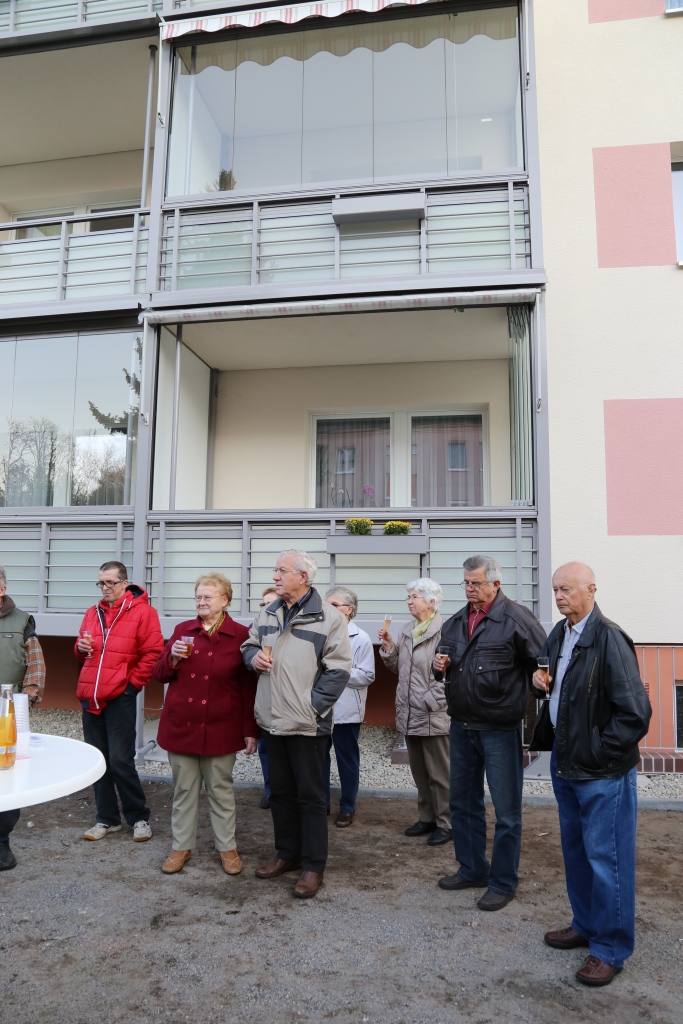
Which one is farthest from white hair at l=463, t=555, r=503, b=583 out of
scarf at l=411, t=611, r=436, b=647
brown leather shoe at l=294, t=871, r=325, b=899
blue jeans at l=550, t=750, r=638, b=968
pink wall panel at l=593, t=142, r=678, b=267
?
pink wall panel at l=593, t=142, r=678, b=267

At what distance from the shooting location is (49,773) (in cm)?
273

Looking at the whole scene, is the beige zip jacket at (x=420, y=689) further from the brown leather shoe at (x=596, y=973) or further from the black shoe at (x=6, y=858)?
the black shoe at (x=6, y=858)

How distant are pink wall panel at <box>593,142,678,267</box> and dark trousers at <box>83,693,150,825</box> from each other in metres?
6.76

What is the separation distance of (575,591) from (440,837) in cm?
250

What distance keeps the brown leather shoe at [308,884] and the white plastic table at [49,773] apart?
1.74 m

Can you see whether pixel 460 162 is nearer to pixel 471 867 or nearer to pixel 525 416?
pixel 525 416

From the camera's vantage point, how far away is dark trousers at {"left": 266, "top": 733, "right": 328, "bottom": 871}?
13.9ft

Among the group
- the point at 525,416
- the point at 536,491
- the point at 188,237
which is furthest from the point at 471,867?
the point at 188,237

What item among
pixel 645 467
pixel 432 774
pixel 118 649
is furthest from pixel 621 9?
pixel 118 649

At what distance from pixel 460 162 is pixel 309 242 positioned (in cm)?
187

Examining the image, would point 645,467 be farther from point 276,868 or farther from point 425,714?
point 276,868

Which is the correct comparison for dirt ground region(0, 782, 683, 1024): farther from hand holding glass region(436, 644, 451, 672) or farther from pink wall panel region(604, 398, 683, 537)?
pink wall panel region(604, 398, 683, 537)

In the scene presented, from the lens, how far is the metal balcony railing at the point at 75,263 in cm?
819

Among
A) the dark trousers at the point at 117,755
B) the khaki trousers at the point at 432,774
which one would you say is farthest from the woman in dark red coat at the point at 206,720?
the khaki trousers at the point at 432,774
